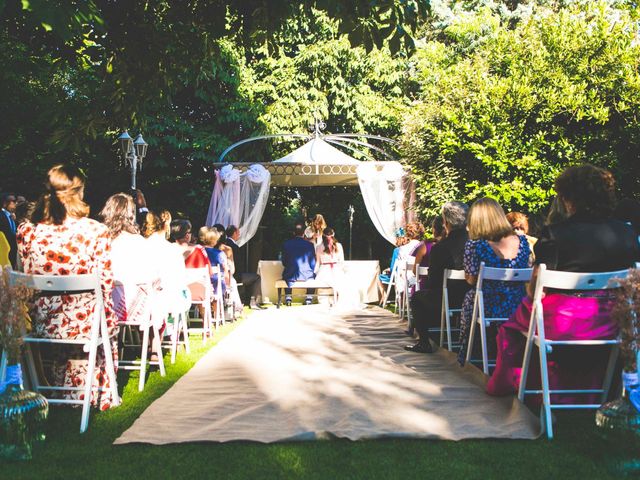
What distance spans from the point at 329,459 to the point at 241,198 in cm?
1050

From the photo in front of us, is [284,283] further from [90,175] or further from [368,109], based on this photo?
[90,175]

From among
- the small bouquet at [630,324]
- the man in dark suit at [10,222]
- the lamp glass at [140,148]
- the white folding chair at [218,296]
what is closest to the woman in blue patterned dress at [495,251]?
the small bouquet at [630,324]

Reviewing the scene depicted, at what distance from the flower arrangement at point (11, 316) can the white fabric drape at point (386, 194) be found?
10.4 meters

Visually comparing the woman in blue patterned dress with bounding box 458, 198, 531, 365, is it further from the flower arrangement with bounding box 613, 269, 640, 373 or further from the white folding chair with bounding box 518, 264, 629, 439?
the flower arrangement with bounding box 613, 269, 640, 373

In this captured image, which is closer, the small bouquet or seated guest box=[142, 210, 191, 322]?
the small bouquet

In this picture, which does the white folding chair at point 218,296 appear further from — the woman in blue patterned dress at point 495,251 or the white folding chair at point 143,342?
the woman in blue patterned dress at point 495,251

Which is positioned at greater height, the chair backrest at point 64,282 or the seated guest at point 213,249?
the seated guest at point 213,249

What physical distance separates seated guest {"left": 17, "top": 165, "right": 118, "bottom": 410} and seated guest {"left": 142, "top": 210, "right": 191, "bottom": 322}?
1022 mm

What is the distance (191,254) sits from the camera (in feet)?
28.8

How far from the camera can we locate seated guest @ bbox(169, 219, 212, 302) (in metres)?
8.56

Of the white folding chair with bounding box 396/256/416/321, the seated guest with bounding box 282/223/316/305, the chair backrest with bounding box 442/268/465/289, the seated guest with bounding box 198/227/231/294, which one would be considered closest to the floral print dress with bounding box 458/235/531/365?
the chair backrest with bounding box 442/268/465/289

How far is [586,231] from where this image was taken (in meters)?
4.25

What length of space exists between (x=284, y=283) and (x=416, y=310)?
5.68 metres

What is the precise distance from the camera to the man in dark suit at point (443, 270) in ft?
23.0
